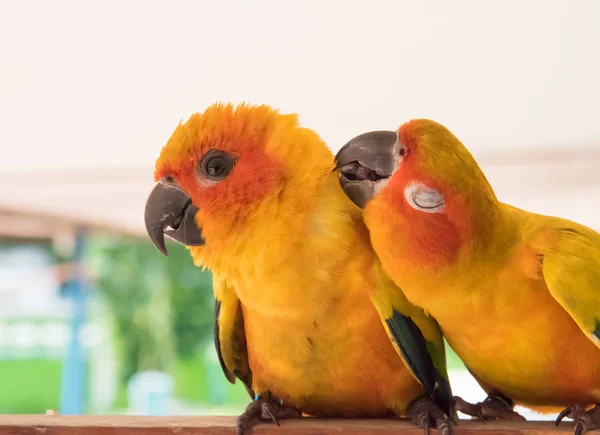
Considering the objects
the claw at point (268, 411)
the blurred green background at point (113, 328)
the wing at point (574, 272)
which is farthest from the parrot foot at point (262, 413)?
the blurred green background at point (113, 328)

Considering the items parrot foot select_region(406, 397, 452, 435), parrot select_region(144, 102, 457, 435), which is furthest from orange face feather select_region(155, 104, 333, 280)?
parrot foot select_region(406, 397, 452, 435)

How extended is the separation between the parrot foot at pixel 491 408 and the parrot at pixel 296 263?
60 mm

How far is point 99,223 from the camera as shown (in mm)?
4848

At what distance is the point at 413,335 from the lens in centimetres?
114

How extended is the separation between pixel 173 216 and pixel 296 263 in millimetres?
272

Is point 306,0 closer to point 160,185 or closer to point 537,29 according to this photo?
point 537,29

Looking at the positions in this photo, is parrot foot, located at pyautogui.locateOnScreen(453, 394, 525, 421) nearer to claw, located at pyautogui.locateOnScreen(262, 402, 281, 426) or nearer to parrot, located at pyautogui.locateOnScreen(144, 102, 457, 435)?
parrot, located at pyautogui.locateOnScreen(144, 102, 457, 435)

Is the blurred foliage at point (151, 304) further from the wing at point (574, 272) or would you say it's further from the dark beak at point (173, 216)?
the wing at point (574, 272)

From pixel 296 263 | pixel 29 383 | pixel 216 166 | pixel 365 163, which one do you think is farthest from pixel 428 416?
pixel 29 383

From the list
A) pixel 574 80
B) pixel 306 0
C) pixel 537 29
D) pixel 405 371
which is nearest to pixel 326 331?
pixel 405 371

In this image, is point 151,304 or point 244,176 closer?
point 244,176

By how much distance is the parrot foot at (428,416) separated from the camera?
1.03 meters

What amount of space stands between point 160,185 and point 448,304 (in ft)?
1.99

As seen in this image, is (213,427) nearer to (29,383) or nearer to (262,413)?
(262,413)
